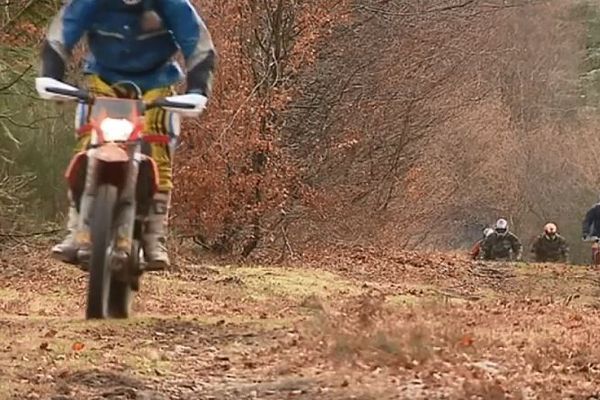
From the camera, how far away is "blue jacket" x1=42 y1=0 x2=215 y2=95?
7.36m

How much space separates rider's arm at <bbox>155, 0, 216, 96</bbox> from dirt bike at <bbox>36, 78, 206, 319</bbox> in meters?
0.20

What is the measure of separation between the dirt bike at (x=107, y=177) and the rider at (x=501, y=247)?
18.0 meters

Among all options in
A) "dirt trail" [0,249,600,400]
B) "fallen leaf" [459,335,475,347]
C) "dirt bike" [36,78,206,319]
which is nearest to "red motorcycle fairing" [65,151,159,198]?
"dirt bike" [36,78,206,319]

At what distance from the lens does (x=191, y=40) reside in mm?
7363

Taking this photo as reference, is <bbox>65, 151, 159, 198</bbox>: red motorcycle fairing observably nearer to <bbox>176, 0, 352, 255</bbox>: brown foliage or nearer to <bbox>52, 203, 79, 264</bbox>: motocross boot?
<bbox>52, 203, 79, 264</bbox>: motocross boot

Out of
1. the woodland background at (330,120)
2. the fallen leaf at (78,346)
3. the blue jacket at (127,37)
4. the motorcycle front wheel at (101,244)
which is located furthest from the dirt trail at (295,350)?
the woodland background at (330,120)

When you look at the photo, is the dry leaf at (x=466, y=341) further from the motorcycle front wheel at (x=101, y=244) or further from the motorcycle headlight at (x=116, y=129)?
the motorcycle headlight at (x=116, y=129)

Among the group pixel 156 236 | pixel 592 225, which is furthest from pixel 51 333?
pixel 592 225

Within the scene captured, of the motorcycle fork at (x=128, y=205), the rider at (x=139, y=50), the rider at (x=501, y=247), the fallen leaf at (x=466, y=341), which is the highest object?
the rider at (x=139, y=50)

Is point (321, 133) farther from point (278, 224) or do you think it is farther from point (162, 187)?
point (162, 187)

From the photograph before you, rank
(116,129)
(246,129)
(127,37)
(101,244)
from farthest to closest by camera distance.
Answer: (246,129)
(127,37)
(116,129)
(101,244)

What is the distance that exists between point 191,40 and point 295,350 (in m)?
2.34

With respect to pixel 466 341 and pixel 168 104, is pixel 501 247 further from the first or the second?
pixel 168 104

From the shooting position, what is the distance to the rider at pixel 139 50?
7352mm
